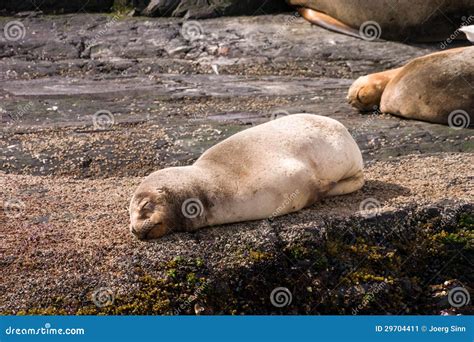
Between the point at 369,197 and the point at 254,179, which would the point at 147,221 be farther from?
the point at 369,197

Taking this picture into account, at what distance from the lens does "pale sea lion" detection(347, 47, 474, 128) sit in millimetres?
9375

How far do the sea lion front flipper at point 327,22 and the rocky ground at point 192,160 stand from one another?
15 cm

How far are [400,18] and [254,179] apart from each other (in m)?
5.99

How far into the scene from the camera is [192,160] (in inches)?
332

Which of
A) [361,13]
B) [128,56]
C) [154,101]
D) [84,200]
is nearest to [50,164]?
[84,200]

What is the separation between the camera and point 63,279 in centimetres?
612

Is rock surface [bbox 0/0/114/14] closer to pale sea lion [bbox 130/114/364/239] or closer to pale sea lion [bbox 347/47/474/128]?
pale sea lion [bbox 347/47/474/128]

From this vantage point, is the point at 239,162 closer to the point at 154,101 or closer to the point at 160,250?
the point at 160,250

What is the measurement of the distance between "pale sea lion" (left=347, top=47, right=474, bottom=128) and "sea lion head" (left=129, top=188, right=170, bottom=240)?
12.0 ft

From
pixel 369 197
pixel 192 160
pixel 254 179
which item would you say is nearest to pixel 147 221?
pixel 254 179

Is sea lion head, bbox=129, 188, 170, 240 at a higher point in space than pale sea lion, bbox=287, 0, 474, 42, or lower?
higher

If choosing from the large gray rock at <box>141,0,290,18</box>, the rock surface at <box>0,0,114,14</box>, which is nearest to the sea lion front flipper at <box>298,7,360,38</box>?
the large gray rock at <box>141,0,290,18</box>

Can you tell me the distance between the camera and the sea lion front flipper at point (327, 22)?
12438mm

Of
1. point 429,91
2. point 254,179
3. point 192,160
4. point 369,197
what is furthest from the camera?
point 429,91
